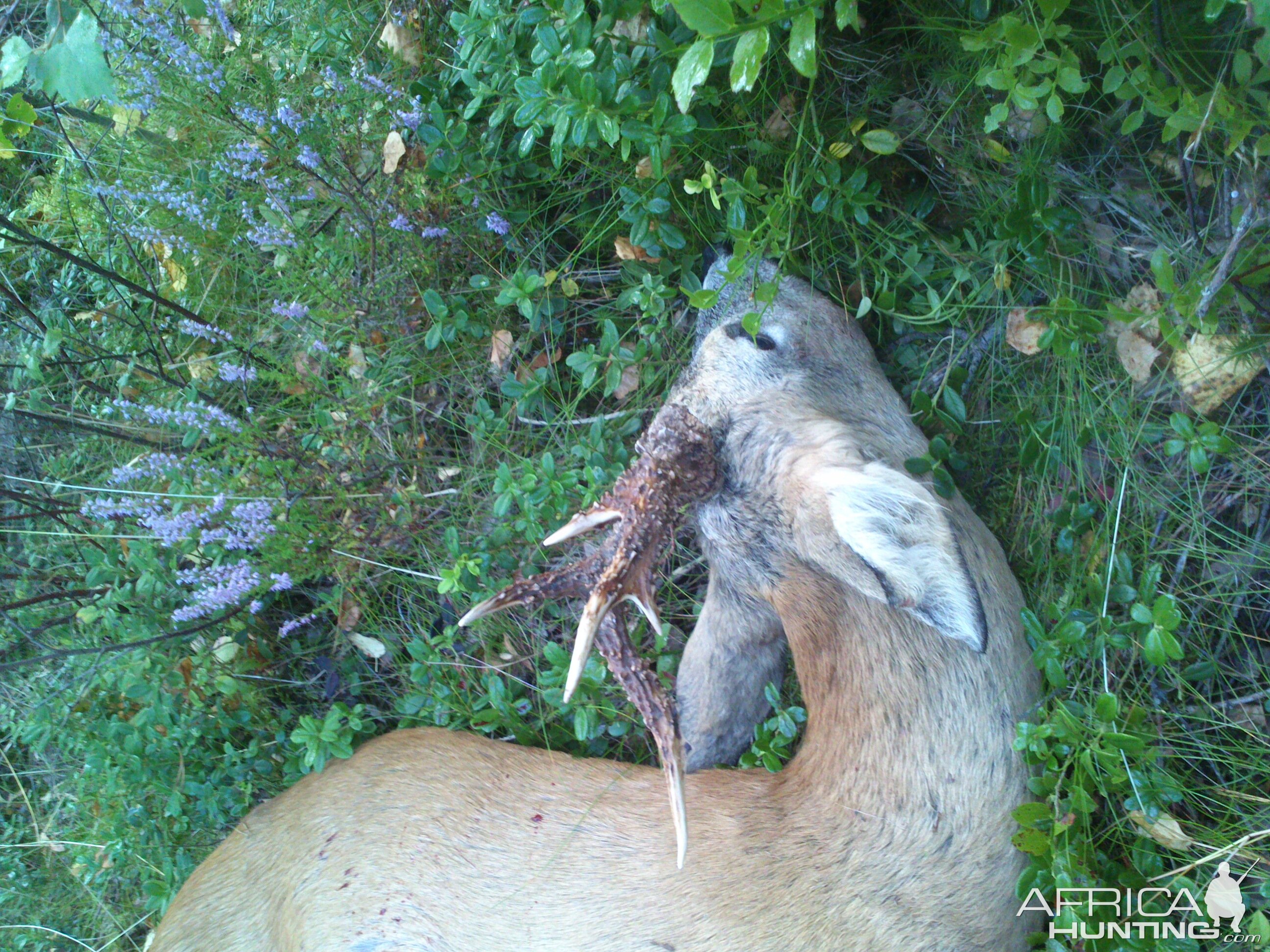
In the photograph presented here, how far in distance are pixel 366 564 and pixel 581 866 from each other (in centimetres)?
156

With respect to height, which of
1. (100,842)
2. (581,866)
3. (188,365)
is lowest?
(100,842)

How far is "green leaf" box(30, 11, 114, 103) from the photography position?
2043 mm

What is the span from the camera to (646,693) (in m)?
2.52

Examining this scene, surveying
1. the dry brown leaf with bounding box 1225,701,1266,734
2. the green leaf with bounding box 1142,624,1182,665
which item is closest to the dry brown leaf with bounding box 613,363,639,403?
the green leaf with bounding box 1142,624,1182,665

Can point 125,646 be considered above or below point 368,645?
above

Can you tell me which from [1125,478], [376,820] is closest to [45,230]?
[376,820]

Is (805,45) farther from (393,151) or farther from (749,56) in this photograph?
(393,151)

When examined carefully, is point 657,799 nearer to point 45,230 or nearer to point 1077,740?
point 1077,740

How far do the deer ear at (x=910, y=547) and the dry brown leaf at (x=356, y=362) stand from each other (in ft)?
7.48

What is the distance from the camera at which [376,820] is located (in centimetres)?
312

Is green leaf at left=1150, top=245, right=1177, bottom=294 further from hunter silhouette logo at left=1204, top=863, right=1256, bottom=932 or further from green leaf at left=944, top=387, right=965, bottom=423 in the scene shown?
hunter silhouette logo at left=1204, top=863, right=1256, bottom=932

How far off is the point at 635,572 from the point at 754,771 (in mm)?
1047

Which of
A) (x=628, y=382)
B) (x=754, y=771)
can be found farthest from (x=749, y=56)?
(x=754, y=771)

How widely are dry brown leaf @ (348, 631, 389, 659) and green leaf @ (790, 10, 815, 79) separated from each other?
2816 millimetres
